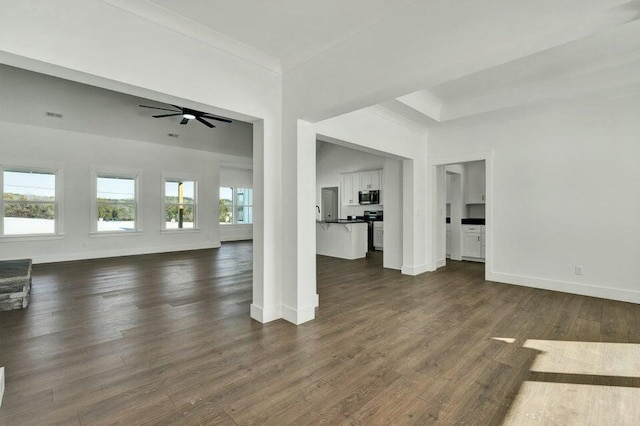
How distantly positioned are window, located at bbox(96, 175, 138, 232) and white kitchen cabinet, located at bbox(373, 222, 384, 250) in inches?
267

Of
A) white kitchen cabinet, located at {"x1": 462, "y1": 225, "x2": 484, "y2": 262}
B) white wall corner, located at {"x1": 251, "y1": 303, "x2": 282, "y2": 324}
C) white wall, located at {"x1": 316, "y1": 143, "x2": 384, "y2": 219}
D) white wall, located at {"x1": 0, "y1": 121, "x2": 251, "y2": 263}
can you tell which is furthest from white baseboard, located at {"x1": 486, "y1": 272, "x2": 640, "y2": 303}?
white wall, located at {"x1": 0, "y1": 121, "x2": 251, "y2": 263}

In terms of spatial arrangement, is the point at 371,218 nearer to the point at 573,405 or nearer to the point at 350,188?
the point at 350,188

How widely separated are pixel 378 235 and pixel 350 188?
196cm

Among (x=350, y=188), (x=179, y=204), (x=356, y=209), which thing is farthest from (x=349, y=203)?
(x=179, y=204)

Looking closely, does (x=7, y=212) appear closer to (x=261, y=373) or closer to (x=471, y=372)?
(x=261, y=373)

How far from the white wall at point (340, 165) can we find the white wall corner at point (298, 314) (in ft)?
21.6

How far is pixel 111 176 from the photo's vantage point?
7.70m

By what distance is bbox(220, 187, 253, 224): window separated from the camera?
1119 cm

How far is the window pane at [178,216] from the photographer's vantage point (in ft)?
28.8

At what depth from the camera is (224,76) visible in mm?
2818

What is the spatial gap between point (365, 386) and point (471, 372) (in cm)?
84

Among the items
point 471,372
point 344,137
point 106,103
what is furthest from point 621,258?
point 106,103

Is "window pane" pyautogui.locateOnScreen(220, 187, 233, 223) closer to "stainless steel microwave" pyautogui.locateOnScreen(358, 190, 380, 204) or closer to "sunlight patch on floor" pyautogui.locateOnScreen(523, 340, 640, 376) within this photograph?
"stainless steel microwave" pyautogui.locateOnScreen(358, 190, 380, 204)

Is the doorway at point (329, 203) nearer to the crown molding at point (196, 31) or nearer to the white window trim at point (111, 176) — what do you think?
the white window trim at point (111, 176)
